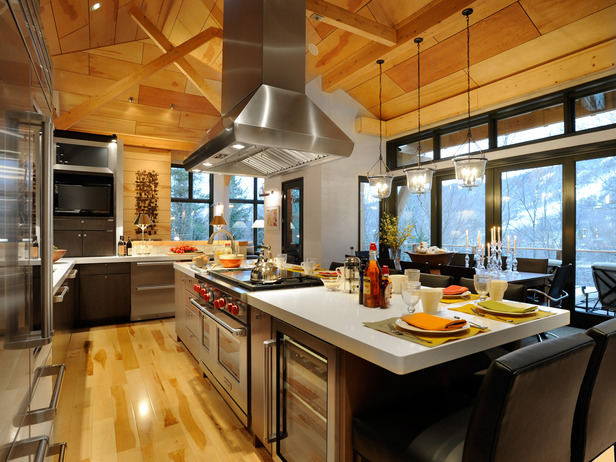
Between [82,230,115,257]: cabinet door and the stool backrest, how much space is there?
17.5 feet

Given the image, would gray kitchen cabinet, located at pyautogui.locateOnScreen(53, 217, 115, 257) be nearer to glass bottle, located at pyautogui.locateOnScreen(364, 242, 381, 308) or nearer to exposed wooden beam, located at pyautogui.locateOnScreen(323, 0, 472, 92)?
exposed wooden beam, located at pyautogui.locateOnScreen(323, 0, 472, 92)

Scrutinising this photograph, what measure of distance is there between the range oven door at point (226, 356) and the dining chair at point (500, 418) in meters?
0.98

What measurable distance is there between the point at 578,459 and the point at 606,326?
1.80ft

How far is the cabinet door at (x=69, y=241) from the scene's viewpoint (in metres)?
4.84

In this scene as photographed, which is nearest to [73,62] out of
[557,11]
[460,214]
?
[557,11]

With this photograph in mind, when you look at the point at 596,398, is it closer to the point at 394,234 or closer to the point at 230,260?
the point at 230,260

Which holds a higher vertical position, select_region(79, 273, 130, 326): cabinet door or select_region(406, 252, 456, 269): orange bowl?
select_region(406, 252, 456, 269): orange bowl

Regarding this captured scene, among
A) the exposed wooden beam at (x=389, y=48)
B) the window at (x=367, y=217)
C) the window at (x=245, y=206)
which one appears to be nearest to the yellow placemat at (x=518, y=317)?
the exposed wooden beam at (x=389, y=48)

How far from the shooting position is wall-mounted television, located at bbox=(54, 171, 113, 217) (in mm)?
4875

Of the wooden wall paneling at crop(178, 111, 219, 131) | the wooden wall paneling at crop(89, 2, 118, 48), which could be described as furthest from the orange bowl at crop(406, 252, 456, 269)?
the wooden wall paneling at crop(89, 2, 118, 48)

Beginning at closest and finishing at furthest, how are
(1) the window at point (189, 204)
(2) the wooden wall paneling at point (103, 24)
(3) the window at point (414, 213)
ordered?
(2) the wooden wall paneling at point (103, 24)
(3) the window at point (414, 213)
(1) the window at point (189, 204)

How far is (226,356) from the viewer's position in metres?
2.46

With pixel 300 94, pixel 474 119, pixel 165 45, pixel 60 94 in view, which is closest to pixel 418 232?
pixel 474 119

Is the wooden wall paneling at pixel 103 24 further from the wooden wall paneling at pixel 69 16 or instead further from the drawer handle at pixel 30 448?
the drawer handle at pixel 30 448
